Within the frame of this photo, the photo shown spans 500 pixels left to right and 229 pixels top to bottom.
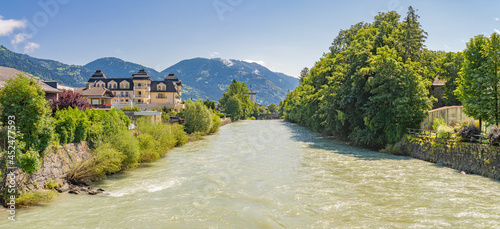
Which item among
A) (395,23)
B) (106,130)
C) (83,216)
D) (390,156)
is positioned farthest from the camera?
(395,23)

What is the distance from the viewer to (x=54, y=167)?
59.1 ft

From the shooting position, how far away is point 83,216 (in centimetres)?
1455

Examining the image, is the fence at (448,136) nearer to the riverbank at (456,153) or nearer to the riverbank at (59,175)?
the riverbank at (456,153)

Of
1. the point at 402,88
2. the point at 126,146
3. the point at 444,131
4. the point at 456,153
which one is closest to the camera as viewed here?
the point at 126,146

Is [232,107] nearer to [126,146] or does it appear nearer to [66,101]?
[66,101]

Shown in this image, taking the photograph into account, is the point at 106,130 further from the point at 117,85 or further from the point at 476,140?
the point at 117,85

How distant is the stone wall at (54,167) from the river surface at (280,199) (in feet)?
4.56

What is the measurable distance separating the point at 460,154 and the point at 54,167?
29.9 m

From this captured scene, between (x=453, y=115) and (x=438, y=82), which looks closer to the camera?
(x=453, y=115)

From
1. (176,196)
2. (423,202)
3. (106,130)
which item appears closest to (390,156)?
(423,202)

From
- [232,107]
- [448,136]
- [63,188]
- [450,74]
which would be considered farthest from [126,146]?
[232,107]

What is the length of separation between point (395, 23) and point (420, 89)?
18.6m

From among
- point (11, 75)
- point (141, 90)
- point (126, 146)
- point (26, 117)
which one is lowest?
point (126, 146)

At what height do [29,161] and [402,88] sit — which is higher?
[402,88]
